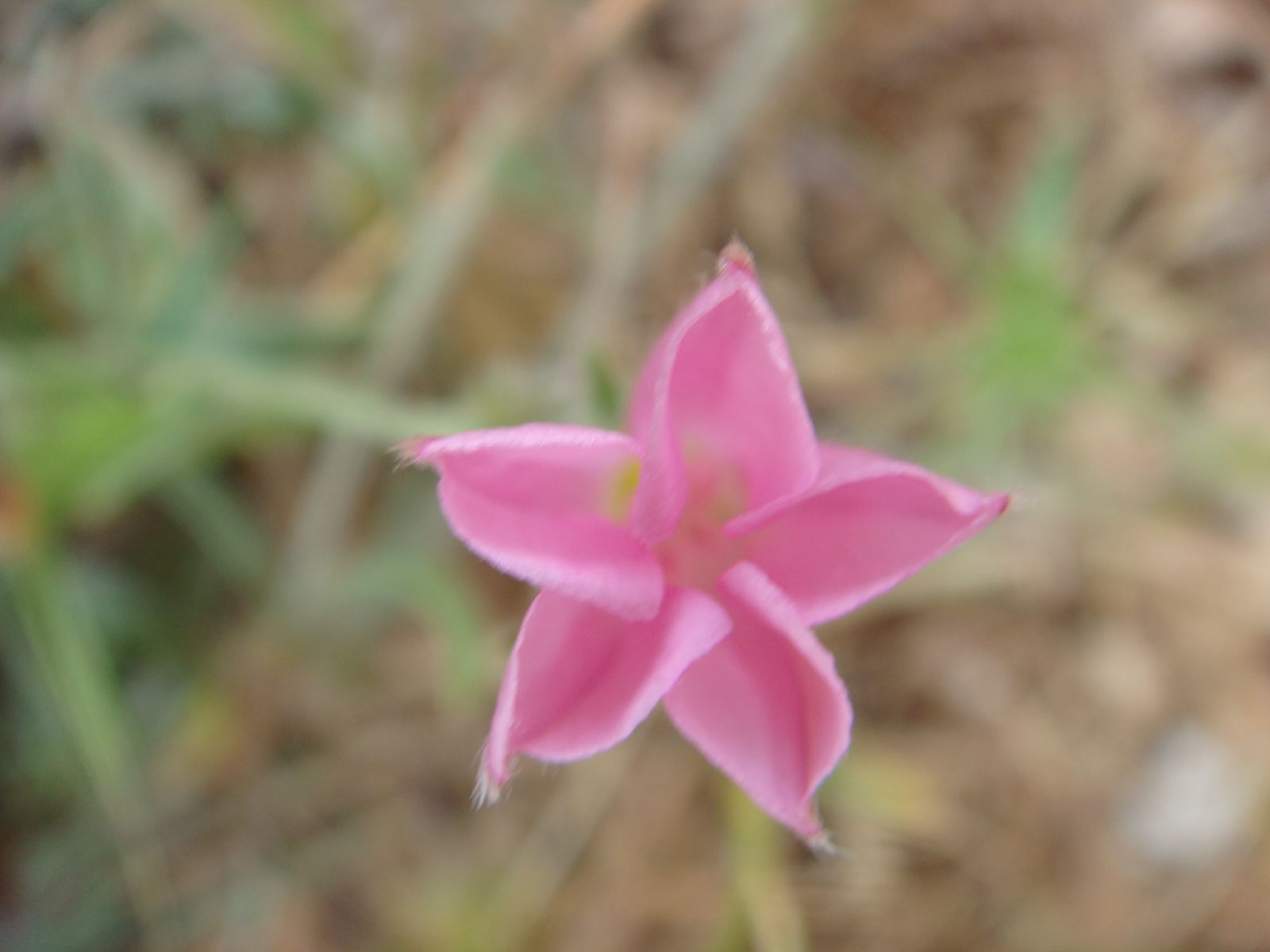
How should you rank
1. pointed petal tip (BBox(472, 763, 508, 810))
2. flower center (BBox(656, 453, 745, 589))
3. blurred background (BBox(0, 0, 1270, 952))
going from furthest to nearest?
blurred background (BBox(0, 0, 1270, 952))
flower center (BBox(656, 453, 745, 589))
pointed petal tip (BBox(472, 763, 508, 810))

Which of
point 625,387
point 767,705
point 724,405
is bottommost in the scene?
point 625,387

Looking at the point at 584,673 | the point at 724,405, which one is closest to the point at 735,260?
the point at 724,405

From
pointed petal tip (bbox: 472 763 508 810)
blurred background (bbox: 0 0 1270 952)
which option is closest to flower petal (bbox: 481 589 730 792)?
pointed petal tip (bbox: 472 763 508 810)

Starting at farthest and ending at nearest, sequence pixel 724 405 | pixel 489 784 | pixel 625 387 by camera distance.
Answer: pixel 625 387 → pixel 724 405 → pixel 489 784

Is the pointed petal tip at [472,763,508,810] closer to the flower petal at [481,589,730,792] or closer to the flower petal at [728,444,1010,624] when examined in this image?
the flower petal at [481,589,730,792]

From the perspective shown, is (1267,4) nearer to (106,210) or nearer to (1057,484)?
(1057,484)

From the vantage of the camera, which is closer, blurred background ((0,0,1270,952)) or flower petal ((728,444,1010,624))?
flower petal ((728,444,1010,624))

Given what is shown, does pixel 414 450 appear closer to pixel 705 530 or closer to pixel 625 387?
pixel 705 530

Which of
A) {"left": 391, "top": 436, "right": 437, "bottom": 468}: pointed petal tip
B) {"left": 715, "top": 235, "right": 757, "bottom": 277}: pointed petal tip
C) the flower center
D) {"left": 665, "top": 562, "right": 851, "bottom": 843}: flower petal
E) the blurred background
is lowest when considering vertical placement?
the blurred background
